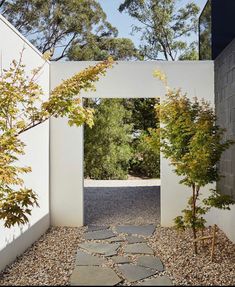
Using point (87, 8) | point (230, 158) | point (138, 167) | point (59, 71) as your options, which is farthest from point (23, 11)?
point (230, 158)

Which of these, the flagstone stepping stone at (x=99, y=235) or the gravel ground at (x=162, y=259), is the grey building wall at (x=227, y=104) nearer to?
the gravel ground at (x=162, y=259)

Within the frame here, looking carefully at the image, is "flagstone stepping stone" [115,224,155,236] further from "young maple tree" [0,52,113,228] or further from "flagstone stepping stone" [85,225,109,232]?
"young maple tree" [0,52,113,228]

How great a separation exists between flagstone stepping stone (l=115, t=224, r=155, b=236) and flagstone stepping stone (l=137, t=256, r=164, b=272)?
4.05 feet

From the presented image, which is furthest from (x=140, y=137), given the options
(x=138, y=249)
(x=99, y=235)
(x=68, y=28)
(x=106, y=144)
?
(x=138, y=249)

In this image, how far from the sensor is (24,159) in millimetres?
5148

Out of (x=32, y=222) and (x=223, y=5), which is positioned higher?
(x=223, y=5)

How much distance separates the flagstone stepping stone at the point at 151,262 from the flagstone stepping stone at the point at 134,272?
11cm

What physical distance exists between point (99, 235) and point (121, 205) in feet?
7.87

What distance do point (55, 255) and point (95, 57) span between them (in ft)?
40.8

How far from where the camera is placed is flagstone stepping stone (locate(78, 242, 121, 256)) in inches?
203

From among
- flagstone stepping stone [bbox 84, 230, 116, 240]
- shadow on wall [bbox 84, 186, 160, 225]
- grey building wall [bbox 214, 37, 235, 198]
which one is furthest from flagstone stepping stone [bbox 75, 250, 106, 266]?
grey building wall [bbox 214, 37, 235, 198]

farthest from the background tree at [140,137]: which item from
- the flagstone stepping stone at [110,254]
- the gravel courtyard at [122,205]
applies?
the flagstone stepping stone at [110,254]

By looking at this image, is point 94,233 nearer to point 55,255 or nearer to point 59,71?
point 55,255

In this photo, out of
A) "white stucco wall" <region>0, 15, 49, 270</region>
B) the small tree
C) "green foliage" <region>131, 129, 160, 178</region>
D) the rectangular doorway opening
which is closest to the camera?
"white stucco wall" <region>0, 15, 49, 270</region>
